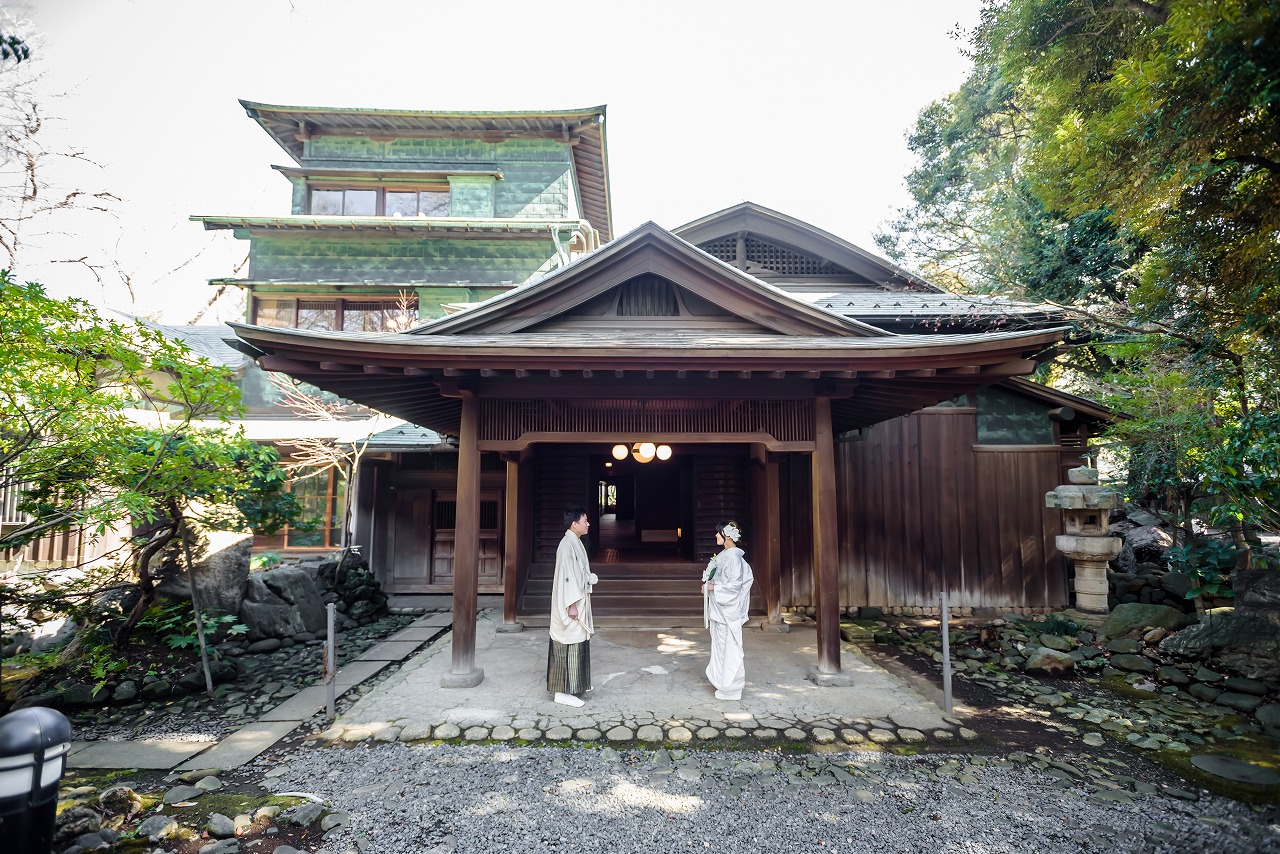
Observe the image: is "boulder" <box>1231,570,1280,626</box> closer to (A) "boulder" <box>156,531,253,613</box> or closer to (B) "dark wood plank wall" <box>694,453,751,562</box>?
(B) "dark wood plank wall" <box>694,453,751,562</box>

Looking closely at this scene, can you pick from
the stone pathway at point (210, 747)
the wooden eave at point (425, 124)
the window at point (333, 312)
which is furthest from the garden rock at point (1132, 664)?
the wooden eave at point (425, 124)

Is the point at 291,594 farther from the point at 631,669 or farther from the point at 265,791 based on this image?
the point at 631,669

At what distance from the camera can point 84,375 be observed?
5266 mm

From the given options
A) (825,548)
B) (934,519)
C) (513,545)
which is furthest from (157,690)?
(934,519)

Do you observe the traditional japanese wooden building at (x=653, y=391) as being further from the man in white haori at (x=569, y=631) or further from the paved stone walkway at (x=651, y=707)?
the man in white haori at (x=569, y=631)

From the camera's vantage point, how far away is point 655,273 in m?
6.63

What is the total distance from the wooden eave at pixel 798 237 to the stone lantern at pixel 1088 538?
4424mm

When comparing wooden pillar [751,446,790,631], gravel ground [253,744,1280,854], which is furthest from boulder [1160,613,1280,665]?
wooden pillar [751,446,790,631]

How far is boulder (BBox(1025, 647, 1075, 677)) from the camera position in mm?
6930

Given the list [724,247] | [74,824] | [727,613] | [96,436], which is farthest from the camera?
[724,247]

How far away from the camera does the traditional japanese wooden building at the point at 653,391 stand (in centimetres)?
568

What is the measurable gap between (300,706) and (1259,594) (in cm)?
1170

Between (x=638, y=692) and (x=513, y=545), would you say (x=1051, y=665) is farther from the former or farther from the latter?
(x=513, y=545)

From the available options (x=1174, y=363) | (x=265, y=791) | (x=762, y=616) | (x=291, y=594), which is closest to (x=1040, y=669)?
(x=762, y=616)
